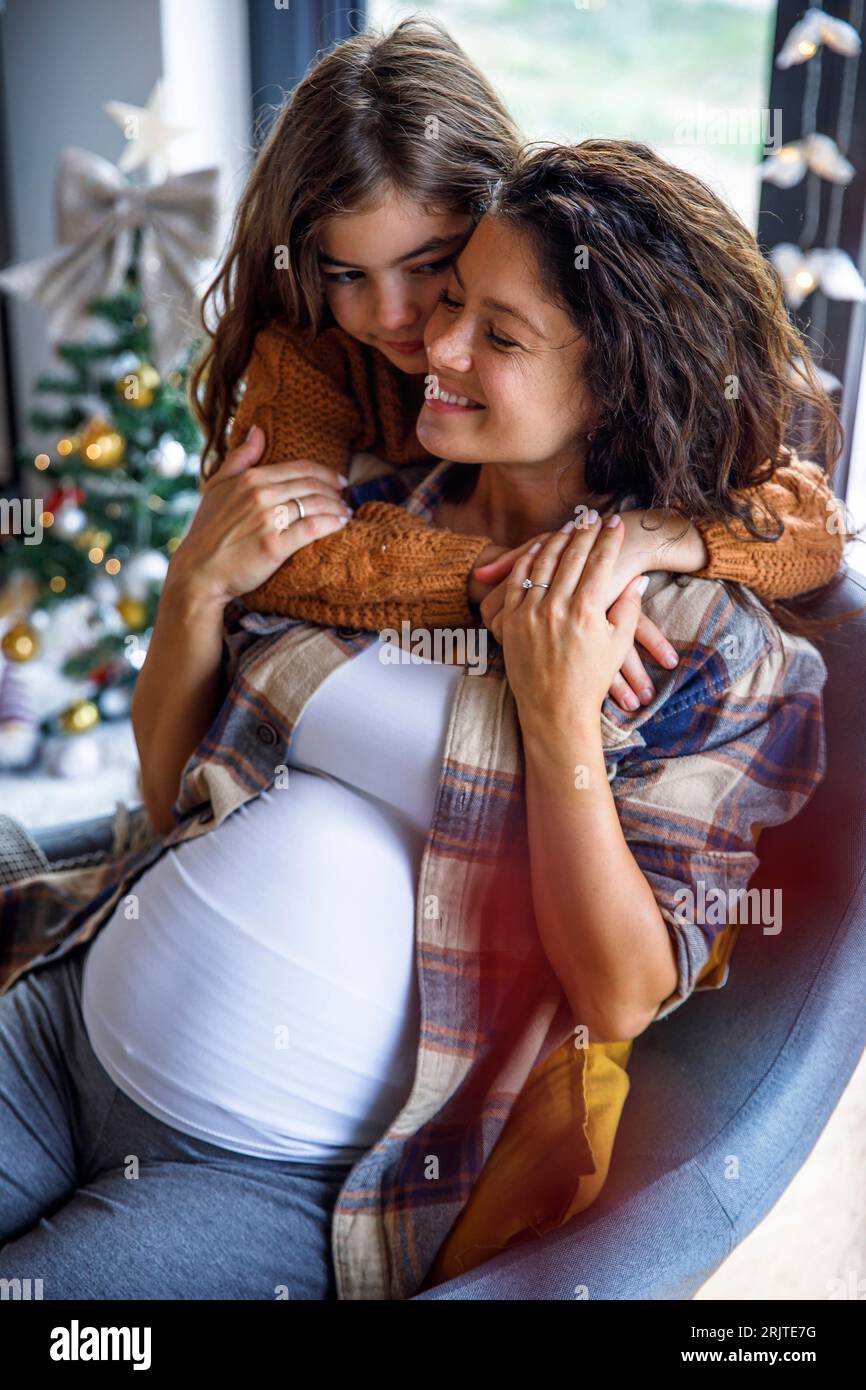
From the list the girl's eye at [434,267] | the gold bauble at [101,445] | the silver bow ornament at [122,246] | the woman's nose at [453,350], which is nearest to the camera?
the woman's nose at [453,350]

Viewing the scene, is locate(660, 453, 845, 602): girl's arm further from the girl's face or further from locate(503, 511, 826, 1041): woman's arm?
the girl's face

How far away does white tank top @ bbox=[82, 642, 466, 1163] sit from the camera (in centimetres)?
104

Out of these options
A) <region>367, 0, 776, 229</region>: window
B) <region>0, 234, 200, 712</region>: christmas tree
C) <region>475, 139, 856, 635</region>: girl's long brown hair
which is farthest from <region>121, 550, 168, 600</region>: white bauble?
<region>475, 139, 856, 635</region>: girl's long brown hair

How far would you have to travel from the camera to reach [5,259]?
11.6 feet

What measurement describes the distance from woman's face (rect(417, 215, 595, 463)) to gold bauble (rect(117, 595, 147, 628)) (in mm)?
1792

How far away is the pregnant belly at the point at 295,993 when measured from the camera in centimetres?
104

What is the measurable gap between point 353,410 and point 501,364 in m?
0.28

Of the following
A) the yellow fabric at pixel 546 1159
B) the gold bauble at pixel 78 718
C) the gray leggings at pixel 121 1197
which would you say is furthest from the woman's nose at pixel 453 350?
the gold bauble at pixel 78 718

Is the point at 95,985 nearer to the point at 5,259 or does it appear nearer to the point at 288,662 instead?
the point at 288,662

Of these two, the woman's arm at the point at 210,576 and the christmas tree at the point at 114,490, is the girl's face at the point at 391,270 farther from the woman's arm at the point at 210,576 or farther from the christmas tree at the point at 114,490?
the christmas tree at the point at 114,490

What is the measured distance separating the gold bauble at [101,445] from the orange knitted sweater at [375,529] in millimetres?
1477

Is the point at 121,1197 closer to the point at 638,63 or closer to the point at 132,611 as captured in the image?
the point at 132,611

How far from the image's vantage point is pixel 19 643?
282cm
